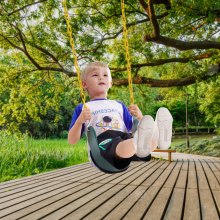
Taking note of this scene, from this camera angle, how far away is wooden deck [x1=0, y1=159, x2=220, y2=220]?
11.7ft

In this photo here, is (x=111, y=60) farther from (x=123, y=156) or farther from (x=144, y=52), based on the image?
(x=123, y=156)

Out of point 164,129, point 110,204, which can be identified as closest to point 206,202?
point 110,204

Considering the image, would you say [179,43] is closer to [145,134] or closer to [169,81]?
[169,81]

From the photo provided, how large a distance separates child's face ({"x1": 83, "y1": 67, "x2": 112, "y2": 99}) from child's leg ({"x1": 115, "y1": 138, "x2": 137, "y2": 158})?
48 centimetres

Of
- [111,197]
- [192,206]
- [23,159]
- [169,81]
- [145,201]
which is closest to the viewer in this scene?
[192,206]

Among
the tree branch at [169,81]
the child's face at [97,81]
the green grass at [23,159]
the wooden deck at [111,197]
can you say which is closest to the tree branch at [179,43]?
the tree branch at [169,81]

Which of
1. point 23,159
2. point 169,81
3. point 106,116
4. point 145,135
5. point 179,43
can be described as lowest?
point 23,159

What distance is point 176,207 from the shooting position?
3814 mm

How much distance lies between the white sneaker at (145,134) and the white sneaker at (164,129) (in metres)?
0.18

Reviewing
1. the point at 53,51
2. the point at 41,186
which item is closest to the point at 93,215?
the point at 41,186

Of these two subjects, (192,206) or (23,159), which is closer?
(192,206)

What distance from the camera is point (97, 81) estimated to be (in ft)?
8.21

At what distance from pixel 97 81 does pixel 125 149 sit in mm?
573

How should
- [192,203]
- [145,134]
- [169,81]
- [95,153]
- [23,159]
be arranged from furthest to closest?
[169,81]
[23,159]
[192,203]
[95,153]
[145,134]
